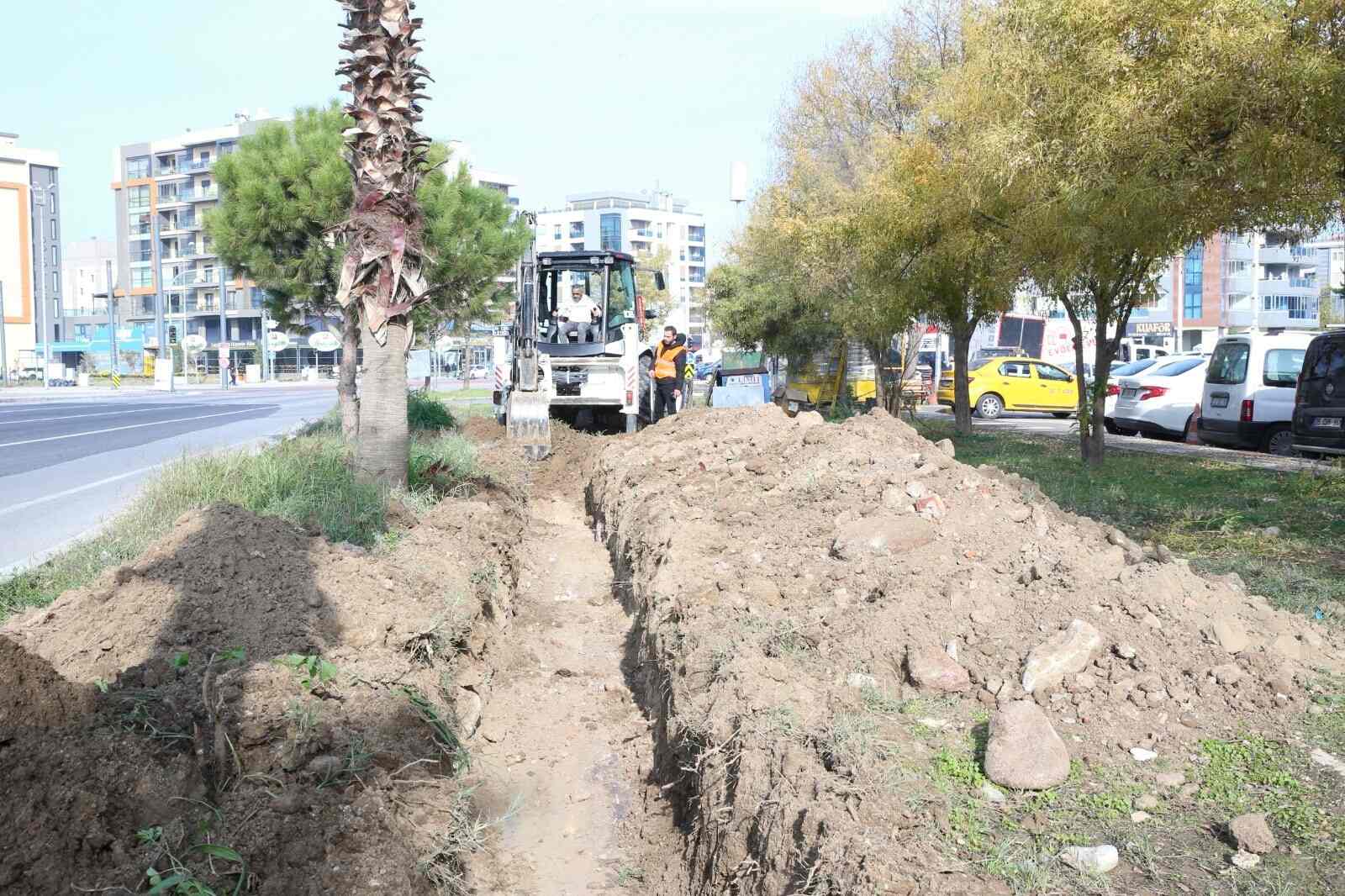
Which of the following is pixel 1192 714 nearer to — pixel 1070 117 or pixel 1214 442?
pixel 1070 117

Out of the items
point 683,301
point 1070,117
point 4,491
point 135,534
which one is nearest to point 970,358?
point 1070,117

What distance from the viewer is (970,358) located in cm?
4253

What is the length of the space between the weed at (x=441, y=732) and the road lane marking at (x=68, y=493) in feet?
19.2

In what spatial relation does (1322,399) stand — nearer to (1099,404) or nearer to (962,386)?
(1099,404)

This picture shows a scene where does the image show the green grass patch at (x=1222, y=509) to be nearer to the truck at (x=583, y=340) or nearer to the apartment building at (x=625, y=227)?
the truck at (x=583, y=340)

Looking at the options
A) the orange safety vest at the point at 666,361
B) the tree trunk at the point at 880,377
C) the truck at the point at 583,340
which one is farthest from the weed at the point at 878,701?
the tree trunk at the point at 880,377

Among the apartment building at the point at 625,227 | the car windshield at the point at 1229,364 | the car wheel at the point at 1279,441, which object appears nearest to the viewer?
the car wheel at the point at 1279,441

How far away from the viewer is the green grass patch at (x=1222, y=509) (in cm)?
679

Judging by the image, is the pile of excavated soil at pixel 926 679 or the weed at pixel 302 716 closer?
the pile of excavated soil at pixel 926 679

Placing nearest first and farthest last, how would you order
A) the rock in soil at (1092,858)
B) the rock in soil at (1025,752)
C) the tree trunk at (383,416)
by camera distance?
the rock in soil at (1092,858) < the rock in soil at (1025,752) < the tree trunk at (383,416)

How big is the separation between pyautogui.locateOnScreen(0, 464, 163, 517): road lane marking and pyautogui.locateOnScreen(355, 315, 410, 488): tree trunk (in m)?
2.25

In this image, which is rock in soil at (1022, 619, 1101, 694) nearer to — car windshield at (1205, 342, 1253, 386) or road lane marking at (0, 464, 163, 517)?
road lane marking at (0, 464, 163, 517)

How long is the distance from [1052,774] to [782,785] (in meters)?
0.92

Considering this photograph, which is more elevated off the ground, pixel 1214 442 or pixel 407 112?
pixel 407 112
